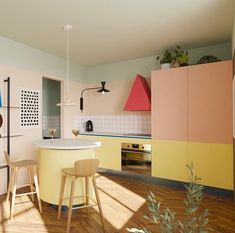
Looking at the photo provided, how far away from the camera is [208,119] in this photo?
10.1ft

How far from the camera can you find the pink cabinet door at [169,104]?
3.30 meters

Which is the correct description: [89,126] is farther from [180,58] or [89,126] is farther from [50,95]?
[180,58]

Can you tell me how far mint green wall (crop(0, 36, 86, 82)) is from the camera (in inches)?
126

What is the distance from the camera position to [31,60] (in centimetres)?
360

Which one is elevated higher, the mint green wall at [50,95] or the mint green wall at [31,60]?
the mint green wall at [31,60]

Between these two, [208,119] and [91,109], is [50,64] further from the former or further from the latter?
[208,119]

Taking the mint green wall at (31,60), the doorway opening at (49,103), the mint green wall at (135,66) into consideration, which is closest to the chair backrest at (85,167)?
the mint green wall at (31,60)

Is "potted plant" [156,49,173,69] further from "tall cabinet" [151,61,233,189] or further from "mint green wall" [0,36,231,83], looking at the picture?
"mint green wall" [0,36,231,83]

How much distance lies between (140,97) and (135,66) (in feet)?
2.70

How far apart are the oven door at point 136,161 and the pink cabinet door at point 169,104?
16.5 inches

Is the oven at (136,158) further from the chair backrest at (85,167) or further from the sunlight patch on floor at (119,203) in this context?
the chair backrest at (85,167)

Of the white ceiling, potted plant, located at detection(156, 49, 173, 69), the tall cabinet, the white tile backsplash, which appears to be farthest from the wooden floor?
the white ceiling

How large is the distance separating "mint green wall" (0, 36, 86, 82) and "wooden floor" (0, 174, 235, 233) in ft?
6.95

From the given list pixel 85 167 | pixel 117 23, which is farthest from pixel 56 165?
pixel 117 23
